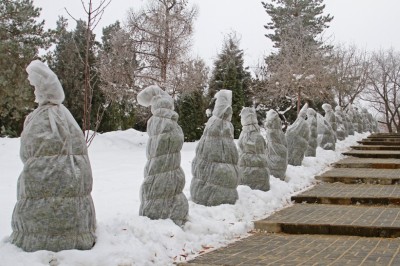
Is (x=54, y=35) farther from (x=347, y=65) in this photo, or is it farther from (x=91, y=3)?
(x=347, y=65)

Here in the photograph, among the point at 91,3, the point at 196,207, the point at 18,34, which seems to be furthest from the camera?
the point at 18,34

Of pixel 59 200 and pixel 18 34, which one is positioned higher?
pixel 18 34

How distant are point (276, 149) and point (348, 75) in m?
28.7

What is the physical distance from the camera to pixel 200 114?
98.8ft

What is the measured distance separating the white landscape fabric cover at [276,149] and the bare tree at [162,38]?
13.7 meters

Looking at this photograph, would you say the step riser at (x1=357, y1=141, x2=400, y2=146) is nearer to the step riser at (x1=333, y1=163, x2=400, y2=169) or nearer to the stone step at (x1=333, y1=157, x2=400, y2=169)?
the stone step at (x1=333, y1=157, x2=400, y2=169)

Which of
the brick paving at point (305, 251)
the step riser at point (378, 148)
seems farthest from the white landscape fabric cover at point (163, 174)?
the step riser at point (378, 148)

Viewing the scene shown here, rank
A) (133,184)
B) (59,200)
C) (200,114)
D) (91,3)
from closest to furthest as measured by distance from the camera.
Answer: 1. (59,200)
2. (91,3)
3. (133,184)
4. (200,114)

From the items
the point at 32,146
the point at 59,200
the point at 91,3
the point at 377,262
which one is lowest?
the point at 377,262

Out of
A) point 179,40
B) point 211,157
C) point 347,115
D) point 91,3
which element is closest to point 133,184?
point 211,157

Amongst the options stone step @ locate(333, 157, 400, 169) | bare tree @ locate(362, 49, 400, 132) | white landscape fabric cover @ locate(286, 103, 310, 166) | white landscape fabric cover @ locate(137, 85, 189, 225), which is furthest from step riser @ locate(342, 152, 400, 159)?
bare tree @ locate(362, 49, 400, 132)

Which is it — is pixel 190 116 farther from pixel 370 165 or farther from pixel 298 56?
pixel 370 165

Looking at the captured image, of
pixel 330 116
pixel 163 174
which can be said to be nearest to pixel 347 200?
pixel 163 174

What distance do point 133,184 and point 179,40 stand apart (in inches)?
652
